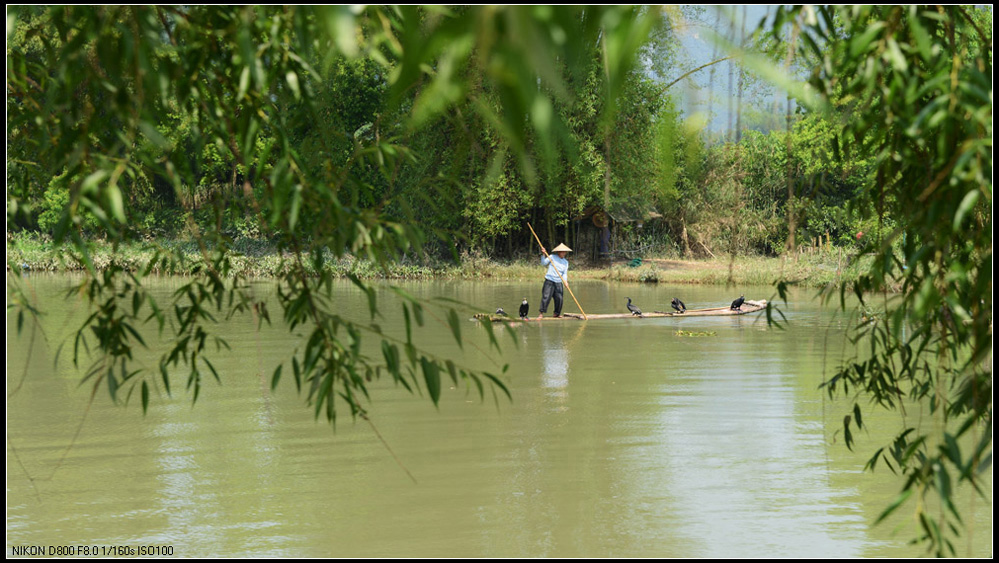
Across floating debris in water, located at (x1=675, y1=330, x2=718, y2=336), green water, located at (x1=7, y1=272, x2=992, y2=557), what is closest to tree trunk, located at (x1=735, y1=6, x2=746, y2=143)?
green water, located at (x1=7, y1=272, x2=992, y2=557)

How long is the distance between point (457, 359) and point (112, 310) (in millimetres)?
7897

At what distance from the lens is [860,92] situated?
101 inches

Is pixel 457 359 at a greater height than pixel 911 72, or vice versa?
pixel 911 72

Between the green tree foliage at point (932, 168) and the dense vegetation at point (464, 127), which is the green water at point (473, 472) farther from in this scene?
the dense vegetation at point (464, 127)

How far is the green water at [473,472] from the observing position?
482 centimetres

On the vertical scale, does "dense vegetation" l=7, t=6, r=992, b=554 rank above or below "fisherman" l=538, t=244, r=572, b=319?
above

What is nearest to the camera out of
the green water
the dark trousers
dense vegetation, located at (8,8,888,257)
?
dense vegetation, located at (8,8,888,257)

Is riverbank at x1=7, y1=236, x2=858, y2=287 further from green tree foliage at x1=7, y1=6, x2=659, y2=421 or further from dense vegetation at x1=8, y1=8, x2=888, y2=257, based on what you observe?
green tree foliage at x1=7, y1=6, x2=659, y2=421

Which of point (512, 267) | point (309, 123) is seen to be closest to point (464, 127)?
point (309, 123)

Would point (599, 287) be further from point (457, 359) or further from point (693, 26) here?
point (693, 26)

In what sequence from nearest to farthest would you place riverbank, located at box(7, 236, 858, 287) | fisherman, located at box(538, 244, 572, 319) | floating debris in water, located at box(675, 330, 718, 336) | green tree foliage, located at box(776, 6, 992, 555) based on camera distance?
green tree foliage, located at box(776, 6, 992, 555) < floating debris in water, located at box(675, 330, 718, 336) < fisherman, located at box(538, 244, 572, 319) < riverbank, located at box(7, 236, 858, 287)

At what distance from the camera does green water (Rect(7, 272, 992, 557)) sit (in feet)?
15.8

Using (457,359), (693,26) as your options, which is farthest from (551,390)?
(693,26)

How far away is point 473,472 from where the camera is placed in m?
6.04
